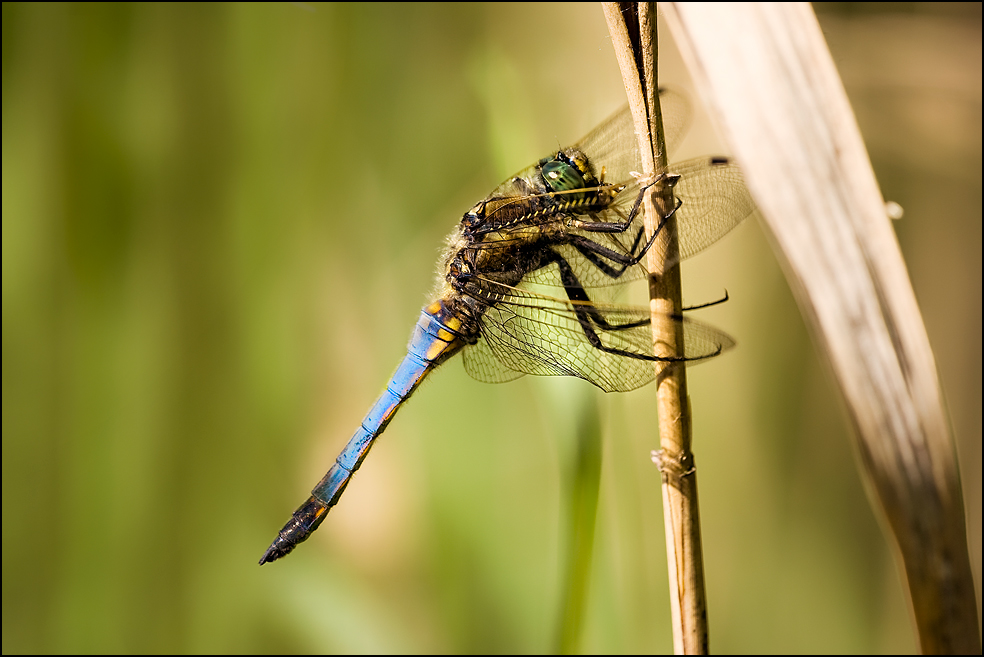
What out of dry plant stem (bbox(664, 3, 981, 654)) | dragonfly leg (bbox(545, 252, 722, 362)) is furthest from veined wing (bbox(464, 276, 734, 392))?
dry plant stem (bbox(664, 3, 981, 654))

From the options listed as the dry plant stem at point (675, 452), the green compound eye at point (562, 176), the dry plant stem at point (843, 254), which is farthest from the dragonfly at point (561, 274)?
the dry plant stem at point (843, 254)

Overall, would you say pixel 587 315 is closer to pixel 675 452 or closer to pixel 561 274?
pixel 561 274

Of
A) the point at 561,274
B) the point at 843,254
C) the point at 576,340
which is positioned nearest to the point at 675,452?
the point at 843,254

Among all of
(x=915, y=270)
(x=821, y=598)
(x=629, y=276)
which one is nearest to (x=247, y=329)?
(x=629, y=276)

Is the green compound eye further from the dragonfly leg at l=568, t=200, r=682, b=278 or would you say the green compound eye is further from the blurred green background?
the blurred green background

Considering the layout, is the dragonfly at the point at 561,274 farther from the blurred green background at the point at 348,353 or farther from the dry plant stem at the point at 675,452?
the blurred green background at the point at 348,353
